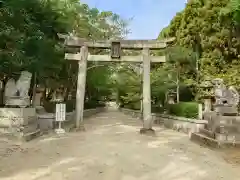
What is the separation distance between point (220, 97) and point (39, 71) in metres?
8.21

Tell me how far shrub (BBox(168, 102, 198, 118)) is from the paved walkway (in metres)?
4.95

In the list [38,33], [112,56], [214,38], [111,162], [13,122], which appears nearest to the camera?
[111,162]

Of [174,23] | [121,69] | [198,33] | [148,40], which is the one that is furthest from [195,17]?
[148,40]

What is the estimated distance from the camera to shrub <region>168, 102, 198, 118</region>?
13773mm

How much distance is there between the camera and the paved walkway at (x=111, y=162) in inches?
223

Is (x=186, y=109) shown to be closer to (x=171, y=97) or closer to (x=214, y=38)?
(x=171, y=97)

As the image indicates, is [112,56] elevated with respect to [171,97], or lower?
elevated

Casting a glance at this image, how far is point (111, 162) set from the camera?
6605 mm

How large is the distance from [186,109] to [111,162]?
28.4 feet

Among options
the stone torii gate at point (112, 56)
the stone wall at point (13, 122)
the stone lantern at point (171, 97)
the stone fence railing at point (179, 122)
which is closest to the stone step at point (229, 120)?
the stone fence railing at point (179, 122)

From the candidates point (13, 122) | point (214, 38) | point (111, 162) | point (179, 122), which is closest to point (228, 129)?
point (111, 162)

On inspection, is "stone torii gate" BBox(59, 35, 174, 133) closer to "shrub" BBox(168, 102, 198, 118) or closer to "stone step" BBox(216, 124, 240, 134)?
"shrub" BBox(168, 102, 198, 118)

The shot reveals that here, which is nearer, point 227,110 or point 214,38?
point 227,110

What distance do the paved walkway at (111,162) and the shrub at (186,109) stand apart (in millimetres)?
4951
